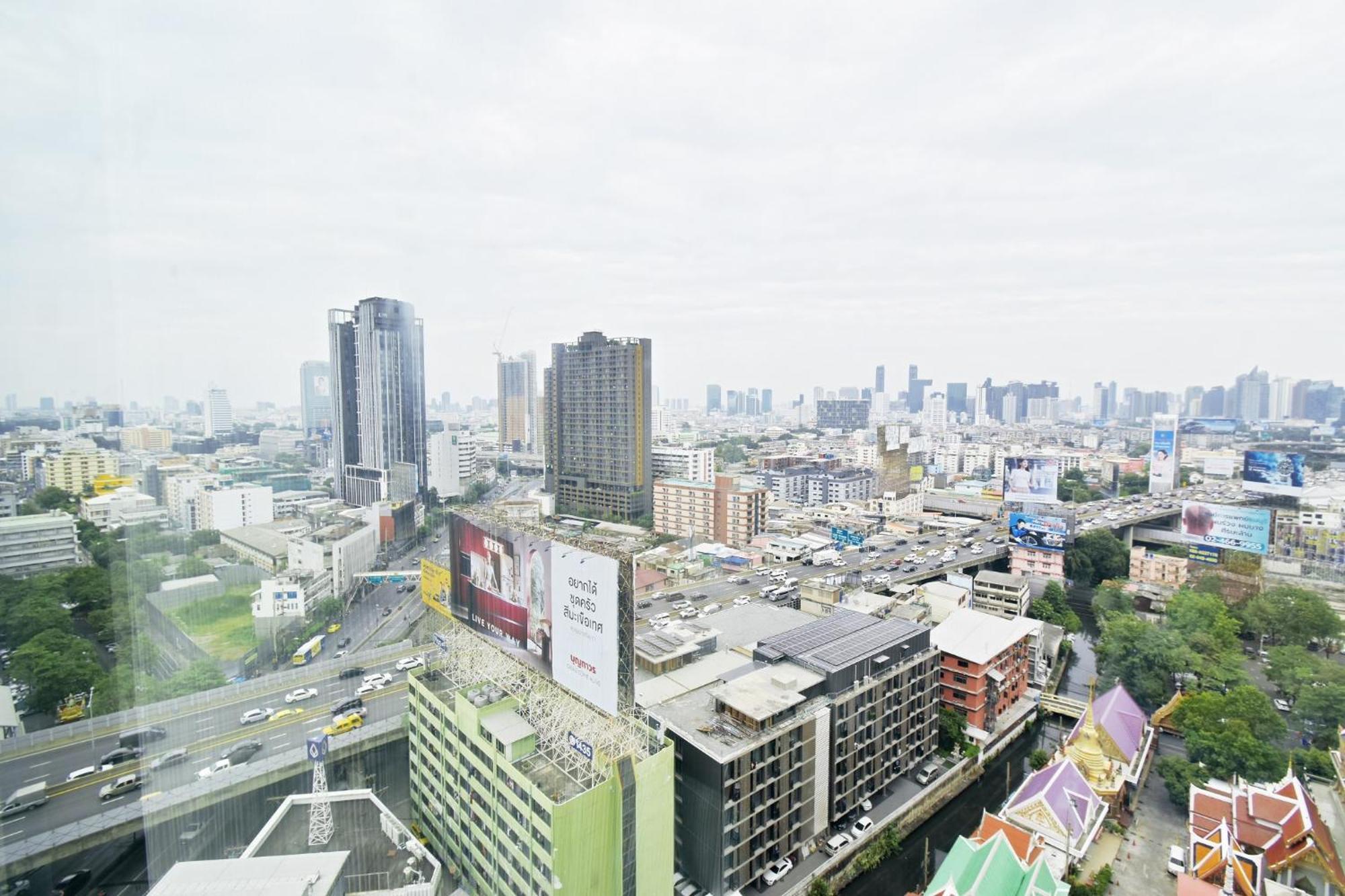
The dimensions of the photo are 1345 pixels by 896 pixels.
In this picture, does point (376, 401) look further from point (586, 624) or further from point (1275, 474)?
point (1275, 474)

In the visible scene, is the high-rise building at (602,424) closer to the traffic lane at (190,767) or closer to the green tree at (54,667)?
the traffic lane at (190,767)

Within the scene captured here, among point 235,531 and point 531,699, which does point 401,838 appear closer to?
point 531,699

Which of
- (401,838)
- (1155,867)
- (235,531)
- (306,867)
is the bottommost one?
(1155,867)

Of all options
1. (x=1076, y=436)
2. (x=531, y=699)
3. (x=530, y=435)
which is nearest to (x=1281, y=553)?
(x=531, y=699)

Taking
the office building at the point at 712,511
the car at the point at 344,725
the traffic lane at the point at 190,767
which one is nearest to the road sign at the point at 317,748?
the traffic lane at the point at 190,767

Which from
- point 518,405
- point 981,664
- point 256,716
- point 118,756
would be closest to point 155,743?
point 118,756

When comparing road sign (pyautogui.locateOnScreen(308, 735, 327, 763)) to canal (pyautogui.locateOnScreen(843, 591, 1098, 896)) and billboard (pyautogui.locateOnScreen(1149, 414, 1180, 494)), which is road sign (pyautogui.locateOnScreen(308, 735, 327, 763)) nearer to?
canal (pyautogui.locateOnScreen(843, 591, 1098, 896))

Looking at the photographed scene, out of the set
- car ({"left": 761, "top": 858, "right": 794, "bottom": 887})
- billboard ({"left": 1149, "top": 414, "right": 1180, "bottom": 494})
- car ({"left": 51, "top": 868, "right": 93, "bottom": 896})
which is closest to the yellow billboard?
car ({"left": 51, "top": 868, "right": 93, "bottom": 896})
